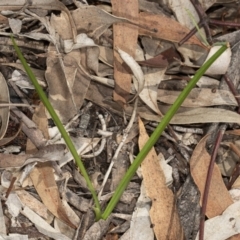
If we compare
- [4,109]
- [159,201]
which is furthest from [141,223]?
[4,109]

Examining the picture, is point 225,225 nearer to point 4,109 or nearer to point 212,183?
point 212,183

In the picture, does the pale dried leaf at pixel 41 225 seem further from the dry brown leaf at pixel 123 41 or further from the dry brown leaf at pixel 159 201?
the dry brown leaf at pixel 123 41

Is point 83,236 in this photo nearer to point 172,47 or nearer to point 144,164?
point 144,164

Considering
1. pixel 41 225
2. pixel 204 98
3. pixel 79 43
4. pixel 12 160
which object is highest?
pixel 79 43

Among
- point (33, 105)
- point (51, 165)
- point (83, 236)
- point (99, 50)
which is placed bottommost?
point (83, 236)

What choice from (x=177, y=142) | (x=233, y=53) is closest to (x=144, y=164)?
(x=177, y=142)

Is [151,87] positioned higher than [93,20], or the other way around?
[93,20]

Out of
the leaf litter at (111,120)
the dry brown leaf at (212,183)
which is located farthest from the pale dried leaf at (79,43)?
the dry brown leaf at (212,183)
